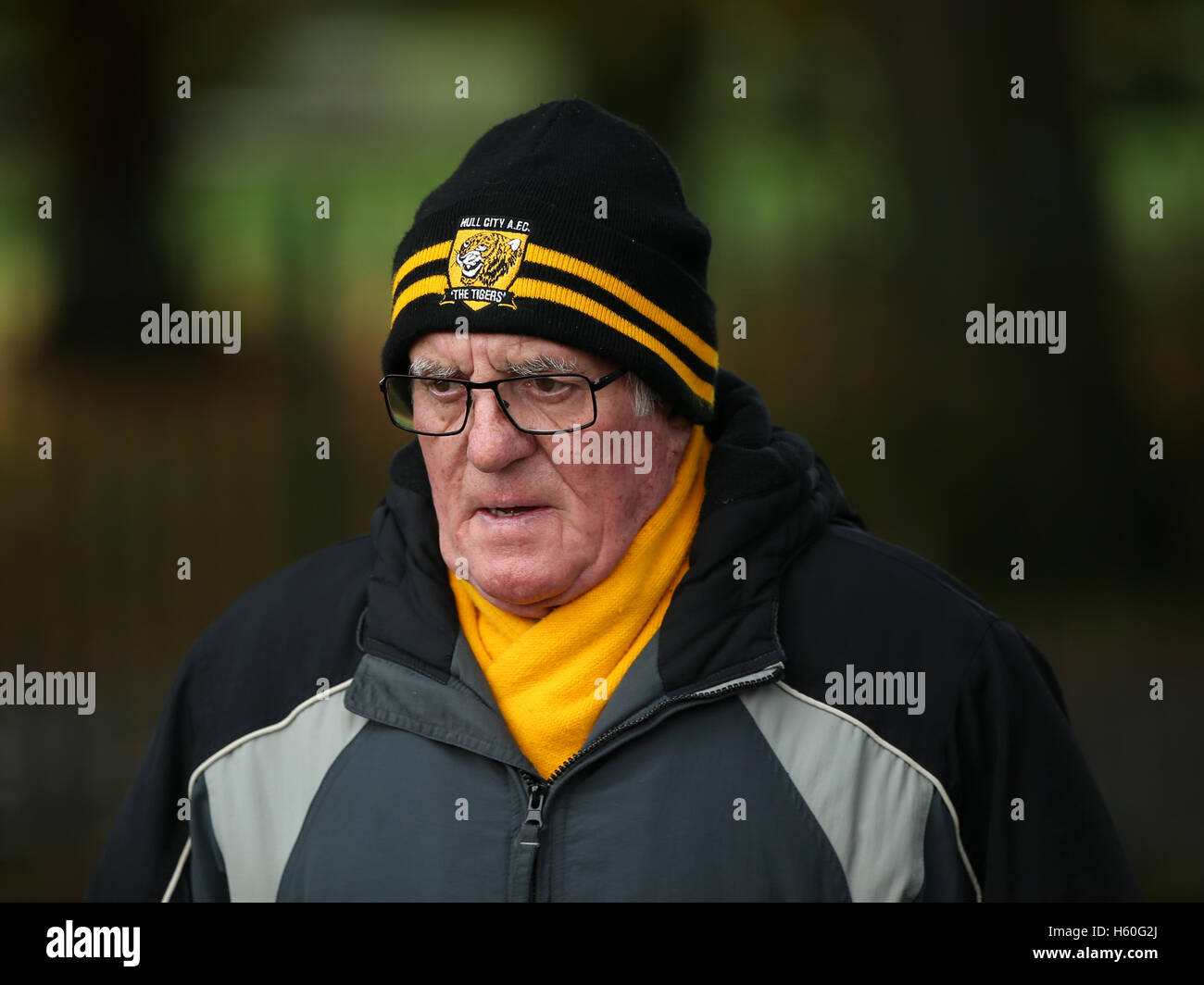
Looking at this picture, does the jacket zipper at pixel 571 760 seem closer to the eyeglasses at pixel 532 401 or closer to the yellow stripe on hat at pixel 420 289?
the eyeglasses at pixel 532 401

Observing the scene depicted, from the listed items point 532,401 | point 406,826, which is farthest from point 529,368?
point 406,826

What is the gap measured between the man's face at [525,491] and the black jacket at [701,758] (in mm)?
134

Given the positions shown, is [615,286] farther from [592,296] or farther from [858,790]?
[858,790]

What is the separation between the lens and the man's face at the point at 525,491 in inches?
77.5

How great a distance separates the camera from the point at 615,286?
201cm

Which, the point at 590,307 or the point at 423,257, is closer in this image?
the point at 590,307

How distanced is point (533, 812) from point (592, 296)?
84 cm

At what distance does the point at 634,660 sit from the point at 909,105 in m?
2.98

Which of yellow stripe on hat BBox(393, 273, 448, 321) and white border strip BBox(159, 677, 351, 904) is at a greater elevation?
yellow stripe on hat BBox(393, 273, 448, 321)

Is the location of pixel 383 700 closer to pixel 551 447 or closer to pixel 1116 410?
pixel 551 447

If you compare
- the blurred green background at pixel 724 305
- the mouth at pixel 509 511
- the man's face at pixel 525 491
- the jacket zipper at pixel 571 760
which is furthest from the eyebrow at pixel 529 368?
the blurred green background at pixel 724 305

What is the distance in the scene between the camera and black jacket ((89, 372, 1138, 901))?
1.90 metres

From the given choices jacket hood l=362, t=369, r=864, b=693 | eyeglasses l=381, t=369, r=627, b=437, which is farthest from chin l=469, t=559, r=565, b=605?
eyeglasses l=381, t=369, r=627, b=437

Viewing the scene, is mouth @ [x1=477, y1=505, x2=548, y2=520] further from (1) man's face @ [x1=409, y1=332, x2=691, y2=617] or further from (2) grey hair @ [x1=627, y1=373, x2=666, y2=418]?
(2) grey hair @ [x1=627, y1=373, x2=666, y2=418]
